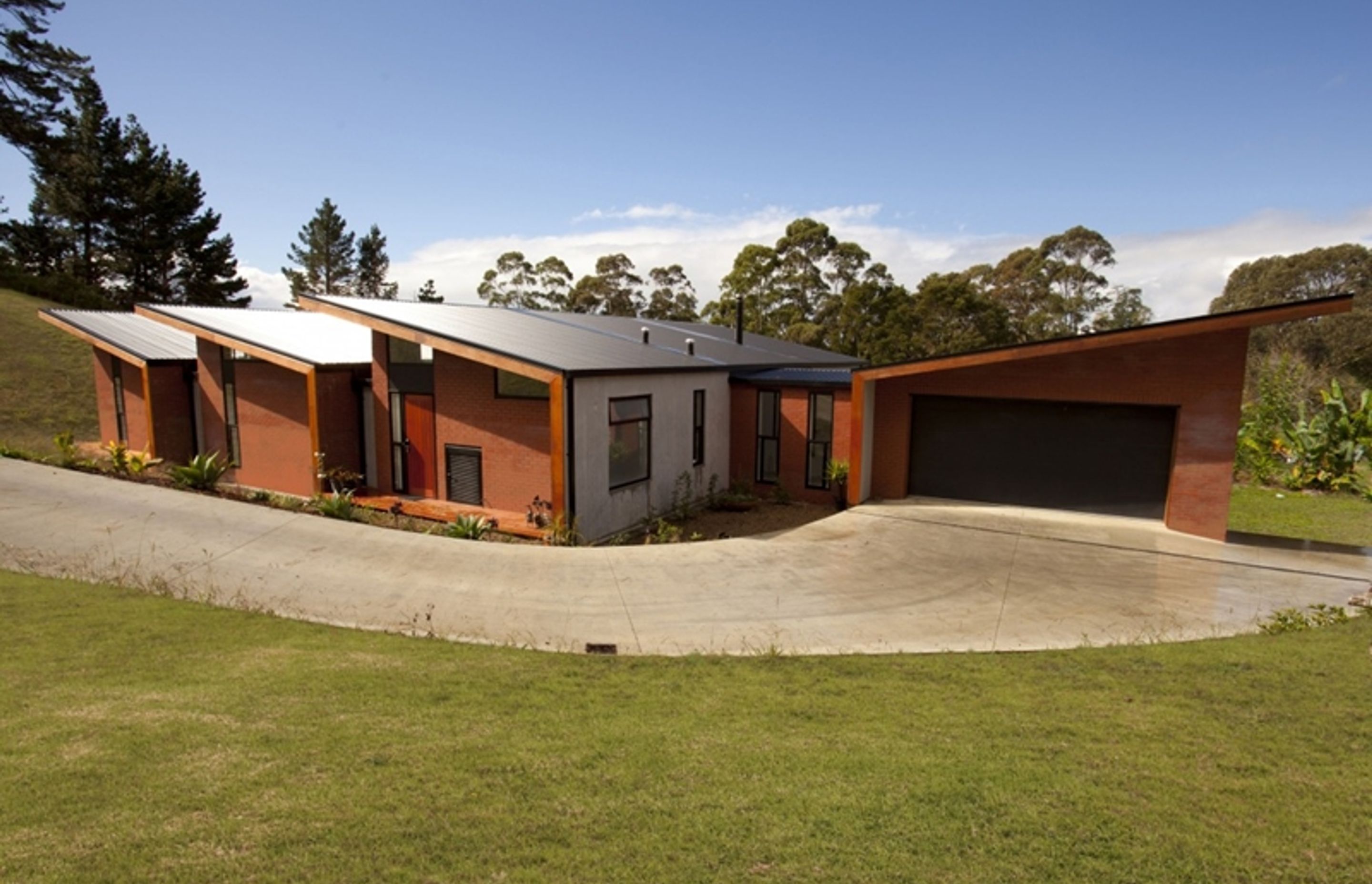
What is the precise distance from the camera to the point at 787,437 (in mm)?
17266

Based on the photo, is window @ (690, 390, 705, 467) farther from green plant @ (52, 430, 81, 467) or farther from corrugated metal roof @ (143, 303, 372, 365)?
green plant @ (52, 430, 81, 467)

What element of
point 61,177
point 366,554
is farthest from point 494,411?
point 61,177

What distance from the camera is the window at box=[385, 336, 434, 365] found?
48.2ft

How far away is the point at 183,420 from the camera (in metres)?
18.2

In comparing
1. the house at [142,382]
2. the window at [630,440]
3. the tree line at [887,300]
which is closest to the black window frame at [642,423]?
the window at [630,440]

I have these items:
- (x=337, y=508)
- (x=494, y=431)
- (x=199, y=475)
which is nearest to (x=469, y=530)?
(x=494, y=431)

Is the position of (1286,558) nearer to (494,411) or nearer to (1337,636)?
(1337,636)

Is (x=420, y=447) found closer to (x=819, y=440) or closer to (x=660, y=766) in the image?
(x=819, y=440)

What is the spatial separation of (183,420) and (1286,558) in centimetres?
2251

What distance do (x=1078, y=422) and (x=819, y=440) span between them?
5.11 meters

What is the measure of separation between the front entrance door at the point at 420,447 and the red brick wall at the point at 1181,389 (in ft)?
35.5

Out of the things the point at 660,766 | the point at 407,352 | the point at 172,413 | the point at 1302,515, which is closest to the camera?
the point at 660,766

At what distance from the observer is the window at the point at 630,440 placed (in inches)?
533

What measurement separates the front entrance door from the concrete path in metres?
2.08
